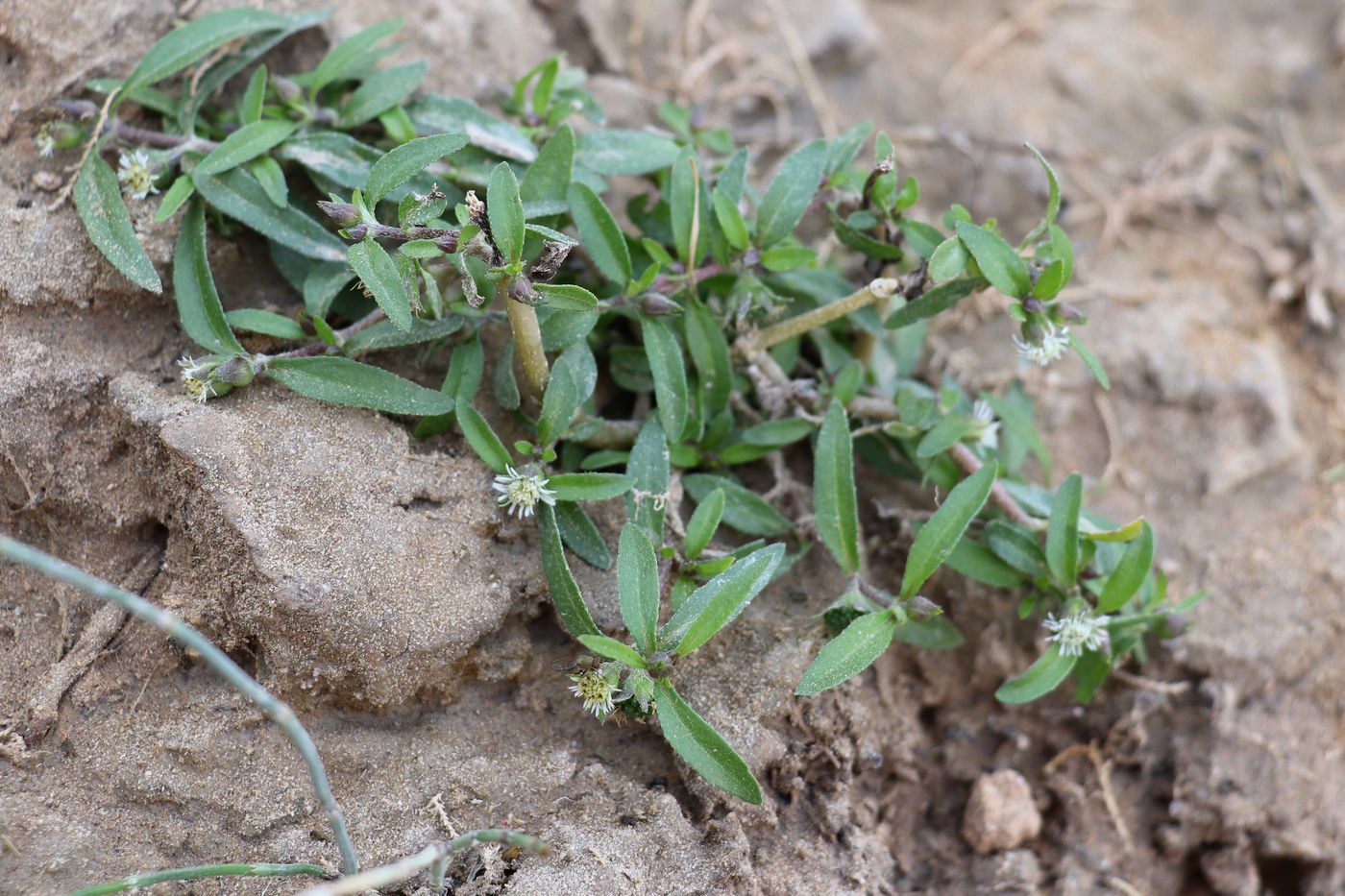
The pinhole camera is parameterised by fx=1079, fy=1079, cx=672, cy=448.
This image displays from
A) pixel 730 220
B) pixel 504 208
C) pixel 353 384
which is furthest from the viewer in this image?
pixel 730 220

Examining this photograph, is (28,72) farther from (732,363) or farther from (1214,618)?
(1214,618)

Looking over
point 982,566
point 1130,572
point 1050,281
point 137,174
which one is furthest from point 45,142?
point 1130,572

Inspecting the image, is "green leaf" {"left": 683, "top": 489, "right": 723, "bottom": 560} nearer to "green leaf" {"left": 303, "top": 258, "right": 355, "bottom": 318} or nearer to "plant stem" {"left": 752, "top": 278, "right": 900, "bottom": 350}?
"plant stem" {"left": 752, "top": 278, "right": 900, "bottom": 350}

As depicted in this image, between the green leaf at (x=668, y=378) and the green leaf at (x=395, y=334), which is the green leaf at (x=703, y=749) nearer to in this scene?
the green leaf at (x=668, y=378)

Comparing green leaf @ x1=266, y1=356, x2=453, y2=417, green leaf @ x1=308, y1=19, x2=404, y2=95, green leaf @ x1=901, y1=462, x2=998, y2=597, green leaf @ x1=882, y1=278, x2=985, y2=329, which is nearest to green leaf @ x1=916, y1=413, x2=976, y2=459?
green leaf @ x1=901, y1=462, x2=998, y2=597

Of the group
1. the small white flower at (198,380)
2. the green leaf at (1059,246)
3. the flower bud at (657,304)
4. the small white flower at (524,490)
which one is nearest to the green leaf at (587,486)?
the small white flower at (524,490)

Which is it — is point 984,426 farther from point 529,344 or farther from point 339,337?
point 339,337

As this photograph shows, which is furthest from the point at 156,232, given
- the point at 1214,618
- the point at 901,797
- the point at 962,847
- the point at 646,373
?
the point at 1214,618
